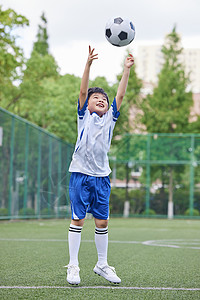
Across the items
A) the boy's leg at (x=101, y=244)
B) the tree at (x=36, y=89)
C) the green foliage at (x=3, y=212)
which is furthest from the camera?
the tree at (x=36, y=89)

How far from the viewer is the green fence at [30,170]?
14.5 metres

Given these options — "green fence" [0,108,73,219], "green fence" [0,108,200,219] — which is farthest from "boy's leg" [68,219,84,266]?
"green fence" [0,108,200,219]

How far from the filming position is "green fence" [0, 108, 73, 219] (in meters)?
14.5

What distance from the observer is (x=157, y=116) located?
28.6 meters

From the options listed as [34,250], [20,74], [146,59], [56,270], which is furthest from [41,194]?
→ [146,59]

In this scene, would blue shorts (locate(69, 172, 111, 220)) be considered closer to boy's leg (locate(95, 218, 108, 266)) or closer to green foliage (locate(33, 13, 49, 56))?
boy's leg (locate(95, 218, 108, 266))

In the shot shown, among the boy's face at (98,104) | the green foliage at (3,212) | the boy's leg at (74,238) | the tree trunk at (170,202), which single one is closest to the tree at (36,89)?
the tree trunk at (170,202)

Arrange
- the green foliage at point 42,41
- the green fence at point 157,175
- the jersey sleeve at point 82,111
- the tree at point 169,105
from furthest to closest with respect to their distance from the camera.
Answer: the green foliage at point 42,41 < the tree at point 169,105 < the green fence at point 157,175 < the jersey sleeve at point 82,111

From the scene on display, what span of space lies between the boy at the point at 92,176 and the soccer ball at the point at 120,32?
76 cm

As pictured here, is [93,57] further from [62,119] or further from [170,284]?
[62,119]

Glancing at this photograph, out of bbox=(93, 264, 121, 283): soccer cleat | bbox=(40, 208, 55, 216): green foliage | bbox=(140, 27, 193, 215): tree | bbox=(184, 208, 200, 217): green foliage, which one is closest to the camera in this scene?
bbox=(93, 264, 121, 283): soccer cleat

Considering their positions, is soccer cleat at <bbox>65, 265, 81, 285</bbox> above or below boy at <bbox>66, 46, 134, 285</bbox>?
below

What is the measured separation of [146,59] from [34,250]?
475 ft

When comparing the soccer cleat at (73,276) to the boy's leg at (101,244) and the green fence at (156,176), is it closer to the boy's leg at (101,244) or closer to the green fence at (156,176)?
the boy's leg at (101,244)
